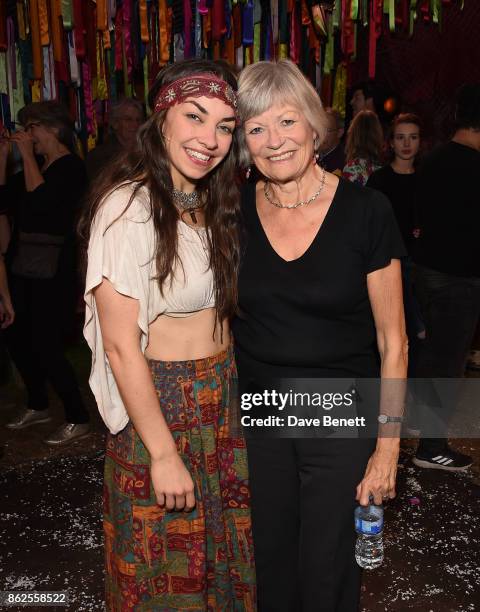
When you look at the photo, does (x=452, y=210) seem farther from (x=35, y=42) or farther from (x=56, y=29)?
(x=35, y=42)

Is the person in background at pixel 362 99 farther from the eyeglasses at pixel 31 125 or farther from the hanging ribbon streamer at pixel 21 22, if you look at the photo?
the eyeglasses at pixel 31 125

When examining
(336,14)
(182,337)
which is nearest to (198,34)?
(336,14)

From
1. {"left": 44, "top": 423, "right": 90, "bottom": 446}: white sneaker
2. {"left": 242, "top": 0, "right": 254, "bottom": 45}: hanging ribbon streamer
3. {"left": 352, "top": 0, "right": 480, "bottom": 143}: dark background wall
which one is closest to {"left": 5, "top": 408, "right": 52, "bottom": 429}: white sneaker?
{"left": 44, "top": 423, "right": 90, "bottom": 446}: white sneaker

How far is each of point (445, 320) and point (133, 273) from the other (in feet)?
7.28

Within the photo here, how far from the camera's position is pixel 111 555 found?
5.74 feet

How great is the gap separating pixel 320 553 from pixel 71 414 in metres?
2.30

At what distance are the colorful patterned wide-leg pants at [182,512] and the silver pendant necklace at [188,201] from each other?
0.39m

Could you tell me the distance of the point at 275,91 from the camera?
1.68 metres

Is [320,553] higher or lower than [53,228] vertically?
lower

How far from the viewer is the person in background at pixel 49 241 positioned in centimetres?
351

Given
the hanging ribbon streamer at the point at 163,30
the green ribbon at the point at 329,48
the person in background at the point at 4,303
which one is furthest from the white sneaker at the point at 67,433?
the green ribbon at the point at 329,48

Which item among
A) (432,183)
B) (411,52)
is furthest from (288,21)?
(411,52)

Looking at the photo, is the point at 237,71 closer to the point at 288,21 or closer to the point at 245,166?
the point at 245,166

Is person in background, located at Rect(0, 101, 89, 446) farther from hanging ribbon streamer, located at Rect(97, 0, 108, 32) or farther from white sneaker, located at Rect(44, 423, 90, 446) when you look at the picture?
hanging ribbon streamer, located at Rect(97, 0, 108, 32)
